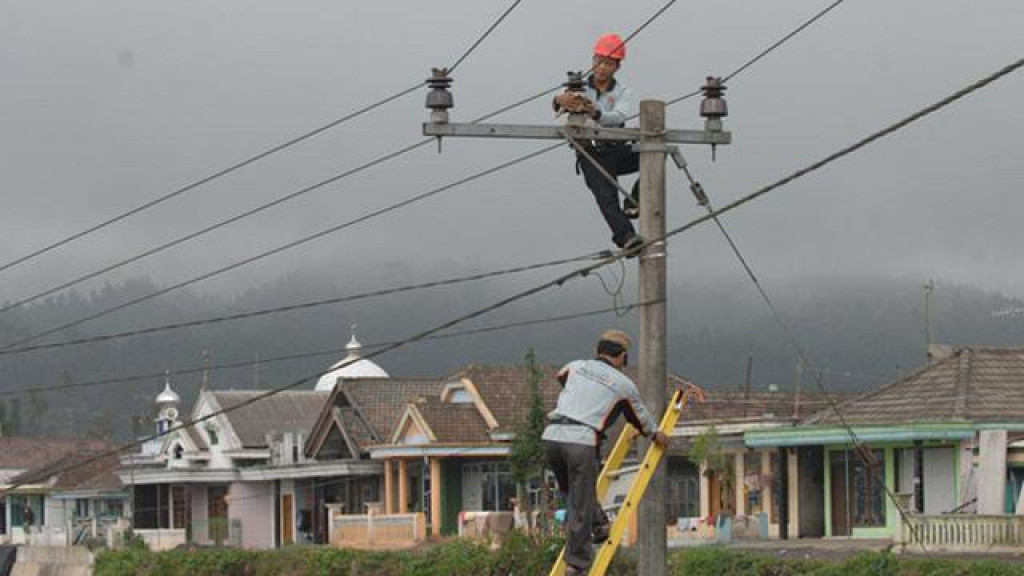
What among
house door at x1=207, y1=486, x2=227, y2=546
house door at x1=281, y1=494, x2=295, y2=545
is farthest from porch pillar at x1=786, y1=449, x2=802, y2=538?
house door at x1=207, y1=486, x2=227, y2=546

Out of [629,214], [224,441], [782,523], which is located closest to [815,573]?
[782,523]

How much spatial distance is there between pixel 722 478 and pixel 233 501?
31709 millimetres

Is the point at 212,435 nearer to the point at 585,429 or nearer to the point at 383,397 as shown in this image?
the point at 383,397

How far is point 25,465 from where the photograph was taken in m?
111

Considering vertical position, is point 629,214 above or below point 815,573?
above

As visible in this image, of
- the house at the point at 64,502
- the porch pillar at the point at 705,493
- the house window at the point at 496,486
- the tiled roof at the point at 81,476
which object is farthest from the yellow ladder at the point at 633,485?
the tiled roof at the point at 81,476

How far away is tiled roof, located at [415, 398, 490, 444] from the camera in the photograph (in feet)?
208

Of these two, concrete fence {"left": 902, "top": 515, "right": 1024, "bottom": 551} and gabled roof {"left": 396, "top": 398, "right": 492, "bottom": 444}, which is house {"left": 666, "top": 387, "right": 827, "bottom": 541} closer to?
gabled roof {"left": 396, "top": 398, "right": 492, "bottom": 444}

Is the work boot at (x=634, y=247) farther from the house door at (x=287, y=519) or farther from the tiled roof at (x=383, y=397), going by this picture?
the house door at (x=287, y=519)

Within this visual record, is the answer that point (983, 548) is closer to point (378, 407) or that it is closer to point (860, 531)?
point (860, 531)

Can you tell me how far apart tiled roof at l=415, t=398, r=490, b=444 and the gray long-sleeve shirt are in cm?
4871

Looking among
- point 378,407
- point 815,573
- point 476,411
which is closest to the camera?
point 815,573

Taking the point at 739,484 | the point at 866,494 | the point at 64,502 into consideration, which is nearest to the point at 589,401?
the point at 866,494

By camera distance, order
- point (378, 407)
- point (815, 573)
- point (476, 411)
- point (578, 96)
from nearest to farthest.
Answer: point (578, 96) < point (815, 573) < point (476, 411) < point (378, 407)
